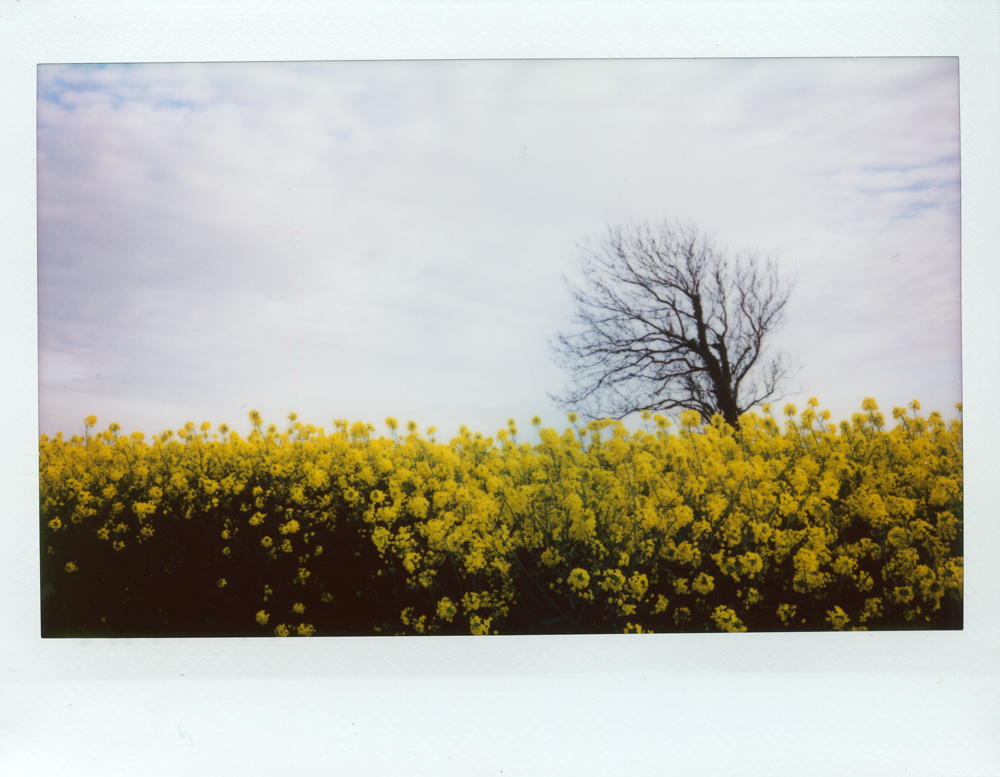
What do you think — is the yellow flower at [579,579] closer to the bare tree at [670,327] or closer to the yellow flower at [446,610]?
the yellow flower at [446,610]

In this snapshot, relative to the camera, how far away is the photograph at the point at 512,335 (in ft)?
5.84

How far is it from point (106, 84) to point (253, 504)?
1364 millimetres

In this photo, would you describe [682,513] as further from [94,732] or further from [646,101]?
[94,732]

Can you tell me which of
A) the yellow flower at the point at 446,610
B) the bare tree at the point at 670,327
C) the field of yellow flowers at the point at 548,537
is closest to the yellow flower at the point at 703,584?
the field of yellow flowers at the point at 548,537

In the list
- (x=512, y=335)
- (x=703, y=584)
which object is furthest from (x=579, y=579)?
(x=512, y=335)

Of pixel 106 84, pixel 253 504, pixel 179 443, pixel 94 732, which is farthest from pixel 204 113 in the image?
pixel 94 732

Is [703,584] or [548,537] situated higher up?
[548,537]

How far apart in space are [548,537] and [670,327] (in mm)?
732

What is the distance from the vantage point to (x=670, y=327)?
179cm

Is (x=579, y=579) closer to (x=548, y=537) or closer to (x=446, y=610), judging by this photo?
(x=548, y=537)

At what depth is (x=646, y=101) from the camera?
5.91ft

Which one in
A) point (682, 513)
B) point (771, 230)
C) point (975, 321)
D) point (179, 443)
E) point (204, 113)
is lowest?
point (682, 513)

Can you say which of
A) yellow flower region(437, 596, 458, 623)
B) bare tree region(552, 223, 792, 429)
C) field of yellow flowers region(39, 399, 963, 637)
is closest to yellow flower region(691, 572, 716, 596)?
field of yellow flowers region(39, 399, 963, 637)

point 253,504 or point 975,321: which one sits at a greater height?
point 975,321
